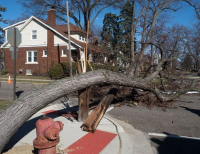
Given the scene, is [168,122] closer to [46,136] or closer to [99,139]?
[99,139]

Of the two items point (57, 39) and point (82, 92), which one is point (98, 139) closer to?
point (82, 92)

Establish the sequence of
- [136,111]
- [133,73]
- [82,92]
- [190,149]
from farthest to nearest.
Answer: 1. [133,73]
2. [136,111]
3. [82,92]
4. [190,149]

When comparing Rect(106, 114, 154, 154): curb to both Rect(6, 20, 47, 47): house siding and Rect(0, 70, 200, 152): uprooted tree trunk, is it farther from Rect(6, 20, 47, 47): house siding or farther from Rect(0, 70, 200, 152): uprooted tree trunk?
Rect(6, 20, 47, 47): house siding

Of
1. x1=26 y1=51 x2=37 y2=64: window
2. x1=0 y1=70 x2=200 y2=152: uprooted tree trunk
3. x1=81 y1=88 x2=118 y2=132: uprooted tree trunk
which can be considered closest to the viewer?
x1=0 y1=70 x2=200 y2=152: uprooted tree trunk

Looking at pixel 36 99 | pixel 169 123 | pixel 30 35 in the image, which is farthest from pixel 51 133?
pixel 30 35

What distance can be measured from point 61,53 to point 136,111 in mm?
19436

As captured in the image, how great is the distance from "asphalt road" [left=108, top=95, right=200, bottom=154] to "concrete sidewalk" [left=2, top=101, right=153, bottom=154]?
362 millimetres

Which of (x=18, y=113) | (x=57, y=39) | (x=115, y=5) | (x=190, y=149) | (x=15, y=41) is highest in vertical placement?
(x=115, y=5)

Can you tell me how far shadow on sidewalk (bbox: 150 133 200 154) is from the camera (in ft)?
14.2

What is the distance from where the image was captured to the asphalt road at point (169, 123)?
4.54 metres

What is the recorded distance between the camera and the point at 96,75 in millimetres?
4609

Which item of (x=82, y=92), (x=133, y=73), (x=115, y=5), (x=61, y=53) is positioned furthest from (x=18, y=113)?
(x=115, y=5)

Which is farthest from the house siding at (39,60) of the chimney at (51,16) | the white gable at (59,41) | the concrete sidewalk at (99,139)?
the concrete sidewalk at (99,139)

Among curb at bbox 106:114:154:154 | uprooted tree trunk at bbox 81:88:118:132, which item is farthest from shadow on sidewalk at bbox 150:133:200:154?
uprooted tree trunk at bbox 81:88:118:132
